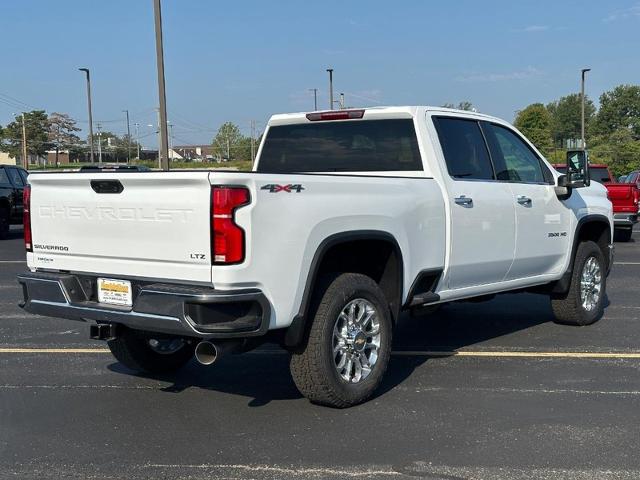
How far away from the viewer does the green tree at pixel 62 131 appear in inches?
3753

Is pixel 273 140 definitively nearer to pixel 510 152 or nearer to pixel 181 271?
pixel 510 152

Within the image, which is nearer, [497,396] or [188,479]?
[188,479]

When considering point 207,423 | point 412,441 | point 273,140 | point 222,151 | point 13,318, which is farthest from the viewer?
point 222,151

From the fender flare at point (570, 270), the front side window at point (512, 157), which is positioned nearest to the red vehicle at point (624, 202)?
the fender flare at point (570, 270)

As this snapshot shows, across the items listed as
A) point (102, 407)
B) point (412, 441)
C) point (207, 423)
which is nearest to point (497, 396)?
point (412, 441)

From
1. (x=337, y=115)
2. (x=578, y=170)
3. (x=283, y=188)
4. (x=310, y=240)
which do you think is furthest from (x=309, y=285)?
(x=578, y=170)

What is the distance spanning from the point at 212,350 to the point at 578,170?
406cm

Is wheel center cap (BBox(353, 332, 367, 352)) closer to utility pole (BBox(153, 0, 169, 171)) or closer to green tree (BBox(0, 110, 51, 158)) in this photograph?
utility pole (BBox(153, 0, 169, 171))

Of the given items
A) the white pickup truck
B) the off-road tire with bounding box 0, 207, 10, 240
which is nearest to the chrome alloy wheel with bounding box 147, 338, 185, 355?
the white pickup truck

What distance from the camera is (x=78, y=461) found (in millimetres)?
4082

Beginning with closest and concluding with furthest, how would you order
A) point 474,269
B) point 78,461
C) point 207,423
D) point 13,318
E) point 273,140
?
point 78,461
point 207,423
point 474,269
point 273,140
point 13,318

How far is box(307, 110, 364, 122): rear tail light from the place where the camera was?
6125 mm

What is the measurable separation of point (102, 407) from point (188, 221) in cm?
167

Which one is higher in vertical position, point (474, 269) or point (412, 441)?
point (474, 269)
